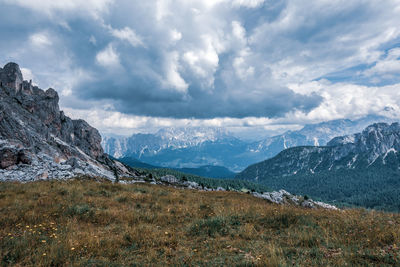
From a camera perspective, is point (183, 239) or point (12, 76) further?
point (12, 76)

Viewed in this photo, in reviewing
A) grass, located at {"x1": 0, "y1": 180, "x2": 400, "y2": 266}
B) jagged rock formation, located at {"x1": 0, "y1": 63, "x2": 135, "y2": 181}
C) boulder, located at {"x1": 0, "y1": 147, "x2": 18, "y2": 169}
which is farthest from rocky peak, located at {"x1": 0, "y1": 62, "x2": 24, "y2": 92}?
grass, located at {"x1": 0, "y1": 180, "x2": 400, "y2": 266}

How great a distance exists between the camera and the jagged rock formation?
1334 inches

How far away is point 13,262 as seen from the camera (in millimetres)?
6496

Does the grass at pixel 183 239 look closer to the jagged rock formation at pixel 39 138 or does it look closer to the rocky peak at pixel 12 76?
the jagged rock formation at pixel 39 138

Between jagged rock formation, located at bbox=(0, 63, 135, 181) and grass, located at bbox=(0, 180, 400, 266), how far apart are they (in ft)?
74.9

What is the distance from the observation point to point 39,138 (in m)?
65.8

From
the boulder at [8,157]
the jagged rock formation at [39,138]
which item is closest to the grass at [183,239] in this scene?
the jagged rock formation at [39,138]

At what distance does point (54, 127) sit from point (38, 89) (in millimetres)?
35737

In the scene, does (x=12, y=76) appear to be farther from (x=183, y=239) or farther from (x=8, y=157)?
(x=183, y=239)

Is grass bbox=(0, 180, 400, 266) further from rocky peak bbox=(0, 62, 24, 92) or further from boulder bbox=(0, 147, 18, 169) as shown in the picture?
rocky peak bbox=(0, 62, 24, 92)

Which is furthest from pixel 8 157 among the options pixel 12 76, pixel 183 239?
pixel 12 76

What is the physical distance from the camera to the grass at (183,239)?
667 cm

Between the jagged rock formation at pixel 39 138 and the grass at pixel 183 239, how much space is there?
74.9 ft

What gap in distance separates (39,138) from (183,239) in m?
75.3
